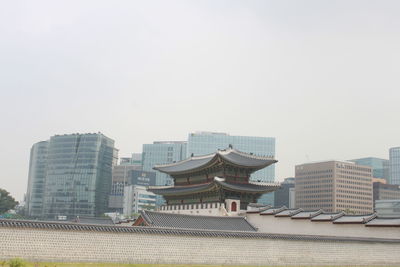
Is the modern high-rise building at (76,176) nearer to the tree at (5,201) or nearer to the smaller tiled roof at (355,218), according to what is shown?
the tree at (5,201)

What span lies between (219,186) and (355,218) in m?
18.9

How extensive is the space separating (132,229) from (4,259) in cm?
772

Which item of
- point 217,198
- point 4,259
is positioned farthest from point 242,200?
point 4,259

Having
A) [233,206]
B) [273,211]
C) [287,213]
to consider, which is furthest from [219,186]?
[287,213]

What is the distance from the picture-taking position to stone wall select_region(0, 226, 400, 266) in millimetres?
26297

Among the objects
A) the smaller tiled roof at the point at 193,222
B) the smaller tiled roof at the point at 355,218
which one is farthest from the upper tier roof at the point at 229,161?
the smaller tiled roof at the point at 355,218

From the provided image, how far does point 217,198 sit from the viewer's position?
6084 cm

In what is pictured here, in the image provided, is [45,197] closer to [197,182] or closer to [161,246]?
[197,182]

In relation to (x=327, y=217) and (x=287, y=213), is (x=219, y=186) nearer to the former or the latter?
(x=287, y=213)

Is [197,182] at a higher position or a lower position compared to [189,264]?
higher

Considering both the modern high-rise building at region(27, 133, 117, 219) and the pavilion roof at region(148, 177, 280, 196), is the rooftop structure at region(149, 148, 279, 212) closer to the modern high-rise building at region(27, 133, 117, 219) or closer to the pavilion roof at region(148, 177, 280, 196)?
the pavilion roof at region(148, 177, 280, 196)

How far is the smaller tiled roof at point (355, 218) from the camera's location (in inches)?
1713

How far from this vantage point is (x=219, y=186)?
194 ft

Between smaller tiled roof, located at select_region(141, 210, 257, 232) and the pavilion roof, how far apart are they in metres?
11.1
